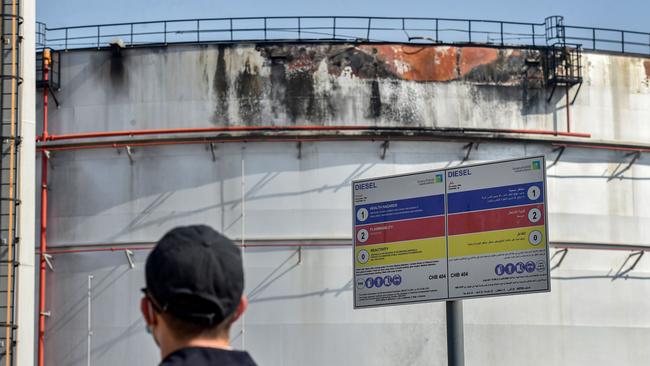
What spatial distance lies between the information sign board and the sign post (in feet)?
0.04

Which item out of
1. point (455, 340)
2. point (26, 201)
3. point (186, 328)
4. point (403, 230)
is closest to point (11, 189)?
point (26, 201)

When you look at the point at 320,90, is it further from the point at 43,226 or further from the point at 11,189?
the point at 11,189

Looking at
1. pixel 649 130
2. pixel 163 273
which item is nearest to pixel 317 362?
pixel 649 130

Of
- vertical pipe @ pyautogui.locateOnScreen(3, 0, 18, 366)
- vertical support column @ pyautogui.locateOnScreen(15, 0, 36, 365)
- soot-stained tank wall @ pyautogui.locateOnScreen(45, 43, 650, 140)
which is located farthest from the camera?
soot-stained tank wall @ pyautogui.locateOnScreen(45, 43, 650, 140)

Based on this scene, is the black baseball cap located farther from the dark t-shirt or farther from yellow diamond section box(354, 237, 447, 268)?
yellow diamond section box(354, 237, 447, 268)

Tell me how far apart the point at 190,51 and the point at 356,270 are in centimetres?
660

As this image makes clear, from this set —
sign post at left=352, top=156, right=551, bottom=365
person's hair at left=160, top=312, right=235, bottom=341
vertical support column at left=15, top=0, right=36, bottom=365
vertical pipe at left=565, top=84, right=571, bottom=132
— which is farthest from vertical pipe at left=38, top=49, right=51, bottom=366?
person's hair at left=160, top=312, right=235, bottom=341

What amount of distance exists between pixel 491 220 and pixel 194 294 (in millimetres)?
13933

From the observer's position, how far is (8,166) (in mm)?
20016

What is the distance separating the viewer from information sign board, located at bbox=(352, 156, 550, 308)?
16875mm

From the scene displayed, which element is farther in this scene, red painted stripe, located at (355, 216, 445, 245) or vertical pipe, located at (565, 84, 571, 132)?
vertical pipe, located at (565, 84, 571, 132)

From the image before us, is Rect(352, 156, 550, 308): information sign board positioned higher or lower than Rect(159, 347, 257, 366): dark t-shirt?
higher

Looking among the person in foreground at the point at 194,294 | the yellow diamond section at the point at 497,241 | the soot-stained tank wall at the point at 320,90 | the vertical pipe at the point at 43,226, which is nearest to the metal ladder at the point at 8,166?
the vertical pipe at the point at 43,226

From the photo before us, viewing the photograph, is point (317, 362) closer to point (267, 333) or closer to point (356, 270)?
point (267, 333)
